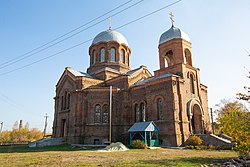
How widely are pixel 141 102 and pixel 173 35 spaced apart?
336 inches

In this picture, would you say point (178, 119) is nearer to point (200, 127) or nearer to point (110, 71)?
point (200, 127)

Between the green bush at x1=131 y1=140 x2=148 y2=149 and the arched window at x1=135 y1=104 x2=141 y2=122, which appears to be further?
the arched window at x1=135 y1=104 x2=141 y2=122

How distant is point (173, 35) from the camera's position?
75.3 ft

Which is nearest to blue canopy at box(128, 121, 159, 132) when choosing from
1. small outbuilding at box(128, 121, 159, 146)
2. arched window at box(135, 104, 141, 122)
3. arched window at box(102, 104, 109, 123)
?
small outbuilding at box(128, 121, 159, 146)

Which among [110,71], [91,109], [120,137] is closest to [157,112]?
[120,137]

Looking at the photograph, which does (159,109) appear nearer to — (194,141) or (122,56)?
(194,141)

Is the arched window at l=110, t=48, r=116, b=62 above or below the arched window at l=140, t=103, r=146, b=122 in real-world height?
above

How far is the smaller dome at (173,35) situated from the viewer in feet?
75.0

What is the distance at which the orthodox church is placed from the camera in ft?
64.4

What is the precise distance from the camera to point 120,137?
22.5m

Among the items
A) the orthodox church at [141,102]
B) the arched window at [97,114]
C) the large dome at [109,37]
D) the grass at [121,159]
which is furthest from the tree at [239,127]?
the large dome at [109,37]

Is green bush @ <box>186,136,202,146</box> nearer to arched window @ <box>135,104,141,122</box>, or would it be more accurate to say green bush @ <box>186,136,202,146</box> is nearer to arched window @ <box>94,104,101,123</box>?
arched window @ <box>135,104,141,122</box>

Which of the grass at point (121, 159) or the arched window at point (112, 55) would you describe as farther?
the arched window at point (112, 55)

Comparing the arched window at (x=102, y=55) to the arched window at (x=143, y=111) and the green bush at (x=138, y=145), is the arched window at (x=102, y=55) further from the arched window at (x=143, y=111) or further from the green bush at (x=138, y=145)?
the green bush at (x=138, y=145)
